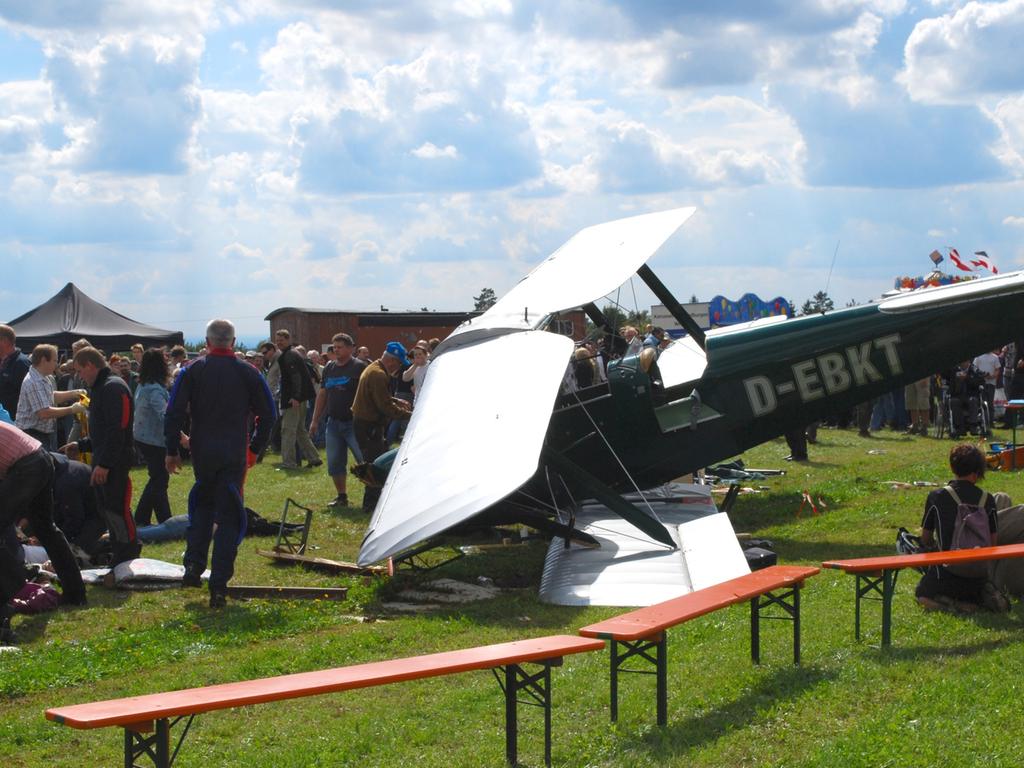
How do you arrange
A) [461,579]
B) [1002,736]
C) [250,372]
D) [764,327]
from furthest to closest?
[764,327]
[461,579]
[250,372]
[1002,736]

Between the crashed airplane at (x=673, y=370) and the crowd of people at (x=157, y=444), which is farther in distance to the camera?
the crashed airplane at (x=673, y=370)

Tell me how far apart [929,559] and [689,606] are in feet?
5.58

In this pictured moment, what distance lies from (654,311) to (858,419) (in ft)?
17.3

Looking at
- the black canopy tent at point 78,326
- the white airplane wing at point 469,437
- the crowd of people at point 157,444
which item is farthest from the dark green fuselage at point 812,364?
the black canopy tent at point 78,326

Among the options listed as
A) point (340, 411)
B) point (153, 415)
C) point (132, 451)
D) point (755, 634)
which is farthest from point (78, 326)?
point (755, 634)

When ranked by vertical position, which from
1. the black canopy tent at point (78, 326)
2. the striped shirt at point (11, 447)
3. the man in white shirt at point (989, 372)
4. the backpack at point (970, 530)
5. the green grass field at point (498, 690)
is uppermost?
the black canopy tent at point (78, 326)

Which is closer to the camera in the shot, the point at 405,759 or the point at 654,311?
the point at 405,759

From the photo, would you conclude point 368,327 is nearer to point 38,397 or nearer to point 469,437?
point 38,397

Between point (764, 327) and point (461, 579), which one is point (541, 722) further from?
point (764, 327)

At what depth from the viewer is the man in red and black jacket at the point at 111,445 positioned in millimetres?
9078

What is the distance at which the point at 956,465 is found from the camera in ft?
22.6

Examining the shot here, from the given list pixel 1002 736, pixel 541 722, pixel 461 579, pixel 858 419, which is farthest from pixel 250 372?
pixel 858 419

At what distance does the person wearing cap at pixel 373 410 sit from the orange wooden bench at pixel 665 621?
276 inches

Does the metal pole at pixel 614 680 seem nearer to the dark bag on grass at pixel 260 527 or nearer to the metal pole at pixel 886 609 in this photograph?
the metal pole at pixel 886 609
